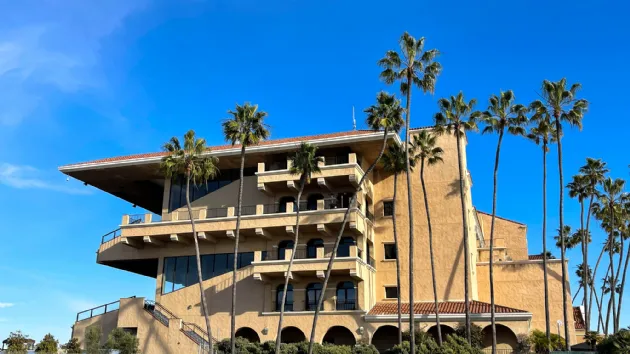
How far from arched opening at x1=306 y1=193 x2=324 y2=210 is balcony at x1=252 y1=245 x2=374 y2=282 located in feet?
12.5

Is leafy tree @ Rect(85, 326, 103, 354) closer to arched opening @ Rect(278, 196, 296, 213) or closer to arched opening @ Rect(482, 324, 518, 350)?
arched opening @ Rect(278, 196, 296, 213)

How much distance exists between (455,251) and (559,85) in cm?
1365

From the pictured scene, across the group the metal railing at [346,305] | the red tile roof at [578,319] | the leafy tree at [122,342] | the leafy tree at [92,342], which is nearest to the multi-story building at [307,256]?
the metal railing at [346,305]

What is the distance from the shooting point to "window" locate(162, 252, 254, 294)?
145 ft

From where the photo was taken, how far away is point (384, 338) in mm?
41781

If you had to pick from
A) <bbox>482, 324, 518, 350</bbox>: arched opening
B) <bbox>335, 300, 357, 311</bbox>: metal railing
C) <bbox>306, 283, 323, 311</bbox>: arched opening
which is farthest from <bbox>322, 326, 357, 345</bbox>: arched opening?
<bbox>482, 324, 518, 350</bbox>: arched opening

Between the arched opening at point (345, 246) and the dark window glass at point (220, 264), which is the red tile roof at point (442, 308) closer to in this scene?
the arched opening at point (345, 246)

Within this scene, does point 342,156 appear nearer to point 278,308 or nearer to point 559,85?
point 278,308

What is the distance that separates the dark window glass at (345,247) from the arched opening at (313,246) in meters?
1.42

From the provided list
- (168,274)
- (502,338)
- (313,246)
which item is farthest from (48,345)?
(502,338)

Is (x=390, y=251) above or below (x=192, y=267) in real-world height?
above

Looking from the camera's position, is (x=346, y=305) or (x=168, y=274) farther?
(x=168, y=274)

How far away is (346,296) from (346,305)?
633 millimetres

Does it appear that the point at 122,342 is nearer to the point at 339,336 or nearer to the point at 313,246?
the point at 313,246
